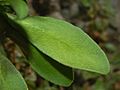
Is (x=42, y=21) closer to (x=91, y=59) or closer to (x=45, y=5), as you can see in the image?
(x=91, y=59)

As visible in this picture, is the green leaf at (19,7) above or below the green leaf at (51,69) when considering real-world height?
above

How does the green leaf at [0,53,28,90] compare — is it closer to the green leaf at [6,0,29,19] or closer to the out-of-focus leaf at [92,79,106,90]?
the green leaf at [6,0,29,19]

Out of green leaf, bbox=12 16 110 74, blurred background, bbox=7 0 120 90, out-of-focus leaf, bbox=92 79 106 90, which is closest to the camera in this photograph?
green leaf, bbox=12 16 110 74

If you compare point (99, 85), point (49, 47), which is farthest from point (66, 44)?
point (99, 85)

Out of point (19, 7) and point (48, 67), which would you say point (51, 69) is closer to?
point (48, 67)

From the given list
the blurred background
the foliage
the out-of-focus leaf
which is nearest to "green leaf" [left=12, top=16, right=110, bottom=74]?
the foliage

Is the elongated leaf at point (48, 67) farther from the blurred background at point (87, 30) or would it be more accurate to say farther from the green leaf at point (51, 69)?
the blurred background at point (87, 30)

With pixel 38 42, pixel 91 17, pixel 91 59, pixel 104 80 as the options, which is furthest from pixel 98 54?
pixel 91 17

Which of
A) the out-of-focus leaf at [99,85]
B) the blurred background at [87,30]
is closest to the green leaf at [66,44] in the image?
the blurred background at [87,30]
